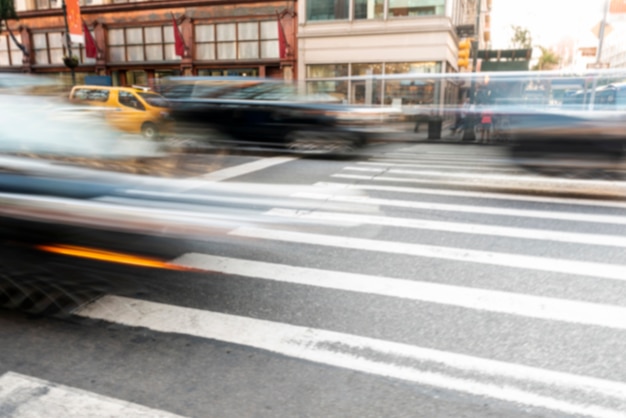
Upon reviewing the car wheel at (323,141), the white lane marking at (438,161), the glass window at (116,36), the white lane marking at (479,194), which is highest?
the glass window at (116,36)

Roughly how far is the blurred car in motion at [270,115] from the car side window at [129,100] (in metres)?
3.46

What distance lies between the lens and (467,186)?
8.86 m

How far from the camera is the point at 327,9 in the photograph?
26375 mm

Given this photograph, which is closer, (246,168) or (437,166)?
(246,168)

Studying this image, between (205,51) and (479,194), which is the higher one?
(205,51)

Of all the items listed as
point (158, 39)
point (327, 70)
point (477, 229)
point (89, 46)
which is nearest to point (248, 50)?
point (327, 70)

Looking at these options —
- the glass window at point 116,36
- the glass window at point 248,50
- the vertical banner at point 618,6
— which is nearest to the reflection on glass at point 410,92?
the vertical banner at point 618,6

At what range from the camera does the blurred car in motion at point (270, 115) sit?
1180cm

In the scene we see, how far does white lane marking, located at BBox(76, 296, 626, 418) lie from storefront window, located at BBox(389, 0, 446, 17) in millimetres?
24014

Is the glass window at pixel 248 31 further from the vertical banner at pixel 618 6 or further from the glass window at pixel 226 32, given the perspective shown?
the vertical banner at pixel 618 6

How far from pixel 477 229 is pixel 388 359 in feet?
10.9

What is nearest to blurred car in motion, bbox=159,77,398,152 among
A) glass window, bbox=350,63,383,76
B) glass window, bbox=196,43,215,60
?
glass window, bbox=350,63,383,76

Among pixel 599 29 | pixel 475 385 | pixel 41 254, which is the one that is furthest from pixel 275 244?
pixel 599 29

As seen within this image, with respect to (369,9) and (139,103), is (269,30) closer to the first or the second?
(369,9)
